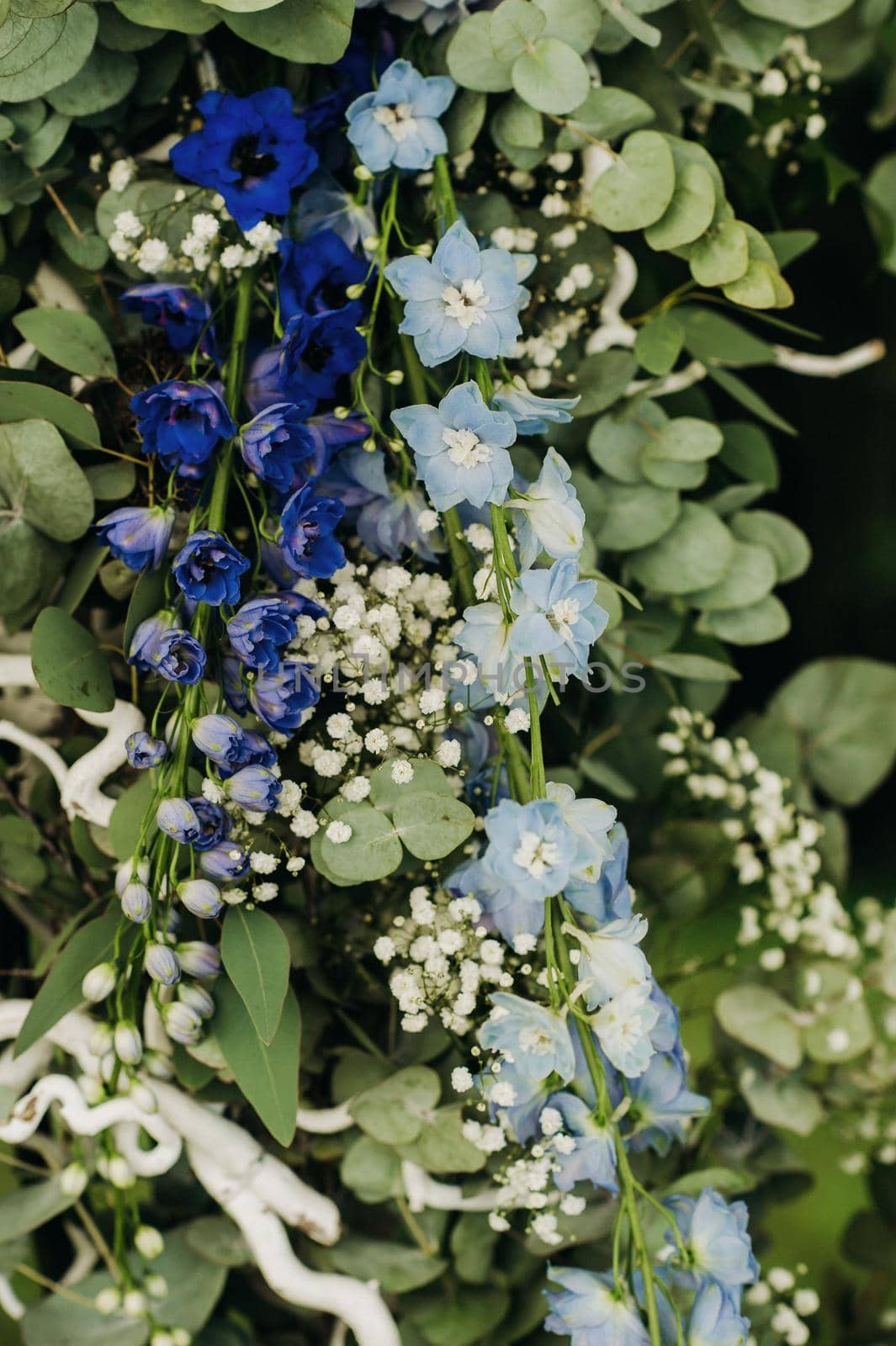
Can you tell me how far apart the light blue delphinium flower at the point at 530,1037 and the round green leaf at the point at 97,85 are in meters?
0.44

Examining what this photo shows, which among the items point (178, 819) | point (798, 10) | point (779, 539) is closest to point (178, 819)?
point (178, 819)

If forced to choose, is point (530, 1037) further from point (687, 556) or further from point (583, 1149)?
point (687, 556)

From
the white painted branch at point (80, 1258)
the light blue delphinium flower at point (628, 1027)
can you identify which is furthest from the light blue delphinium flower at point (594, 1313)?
the white painted branch at point (80, 1258)

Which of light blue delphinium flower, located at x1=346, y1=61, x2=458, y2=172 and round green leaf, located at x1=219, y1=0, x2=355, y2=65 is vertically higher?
round green leaf, located at x1=219, y1=0, x2=355, y2=65

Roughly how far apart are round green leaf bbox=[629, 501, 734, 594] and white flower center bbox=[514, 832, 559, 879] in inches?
10.0

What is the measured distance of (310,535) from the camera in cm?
44

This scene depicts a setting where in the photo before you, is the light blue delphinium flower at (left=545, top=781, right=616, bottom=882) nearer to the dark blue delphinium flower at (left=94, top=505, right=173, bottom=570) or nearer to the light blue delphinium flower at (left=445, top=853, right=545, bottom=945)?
the light blue delphinium flower at (left=445, top=853, right=545, bottom=945)

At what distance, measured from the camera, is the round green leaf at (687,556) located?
2.07 ft

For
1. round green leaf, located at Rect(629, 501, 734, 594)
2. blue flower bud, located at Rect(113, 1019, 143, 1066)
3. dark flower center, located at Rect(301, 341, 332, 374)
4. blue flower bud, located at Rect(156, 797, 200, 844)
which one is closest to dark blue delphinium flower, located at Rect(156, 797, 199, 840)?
blue flower bud, located at Rect(156, 797, 200, 844)

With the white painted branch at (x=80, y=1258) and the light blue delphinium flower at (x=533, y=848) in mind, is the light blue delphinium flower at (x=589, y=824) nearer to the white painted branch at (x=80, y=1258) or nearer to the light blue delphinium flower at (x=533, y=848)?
the light blue delphinium flower at (x=533, y=848)

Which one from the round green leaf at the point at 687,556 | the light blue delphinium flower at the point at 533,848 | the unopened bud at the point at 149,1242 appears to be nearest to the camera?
the light blue delphinium flower at the point at 533,848

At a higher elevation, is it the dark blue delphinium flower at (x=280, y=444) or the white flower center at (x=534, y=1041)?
the dark blue delphinium flower at (x=280, y=444)

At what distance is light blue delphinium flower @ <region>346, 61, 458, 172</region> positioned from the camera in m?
0.49

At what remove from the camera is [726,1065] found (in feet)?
2.35
